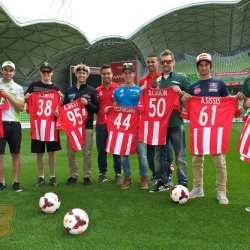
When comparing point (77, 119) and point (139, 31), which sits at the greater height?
point (139, 31)

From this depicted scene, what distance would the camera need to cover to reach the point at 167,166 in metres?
5.39

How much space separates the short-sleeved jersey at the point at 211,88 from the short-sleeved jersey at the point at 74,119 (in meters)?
2.26

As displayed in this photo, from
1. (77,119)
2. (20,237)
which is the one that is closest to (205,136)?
(77,119)

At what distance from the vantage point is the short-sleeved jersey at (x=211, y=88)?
14.4 feet

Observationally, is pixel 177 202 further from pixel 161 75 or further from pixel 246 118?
pixel 161 75

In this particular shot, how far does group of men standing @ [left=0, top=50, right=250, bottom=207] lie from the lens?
14.7ft

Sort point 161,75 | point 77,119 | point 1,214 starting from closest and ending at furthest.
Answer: point 1,214, point 161,75, point 77,119

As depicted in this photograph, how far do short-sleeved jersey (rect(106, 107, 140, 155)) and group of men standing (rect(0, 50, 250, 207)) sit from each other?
100 millimetres

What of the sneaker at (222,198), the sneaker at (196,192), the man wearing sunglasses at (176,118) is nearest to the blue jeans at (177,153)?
the man wearing sunglasses at (176,118)

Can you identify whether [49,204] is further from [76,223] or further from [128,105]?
[128,105]

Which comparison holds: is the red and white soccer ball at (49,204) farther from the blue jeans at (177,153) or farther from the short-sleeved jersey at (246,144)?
the short-sleeved jersey at (246,144)

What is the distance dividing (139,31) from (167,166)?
3111 centimetres

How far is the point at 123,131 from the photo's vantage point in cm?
534

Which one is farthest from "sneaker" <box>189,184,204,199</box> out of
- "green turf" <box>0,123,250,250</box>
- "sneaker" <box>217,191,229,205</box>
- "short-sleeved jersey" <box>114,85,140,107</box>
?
"short-sleeved jersey" <box>114,85,140,107</box>
